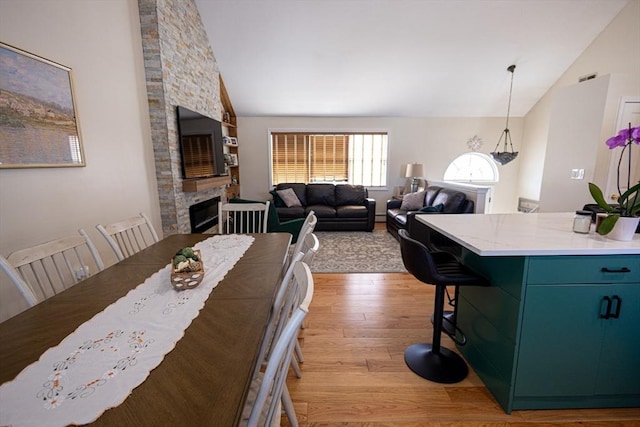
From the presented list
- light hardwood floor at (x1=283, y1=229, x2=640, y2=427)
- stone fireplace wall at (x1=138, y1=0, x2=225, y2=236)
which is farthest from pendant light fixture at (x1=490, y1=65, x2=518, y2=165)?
stone fireplace wall at (x1=138, y1=0, x2=225, y2=236)

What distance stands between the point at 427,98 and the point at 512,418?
5340mm

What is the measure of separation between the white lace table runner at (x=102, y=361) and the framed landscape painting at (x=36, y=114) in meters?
1.34

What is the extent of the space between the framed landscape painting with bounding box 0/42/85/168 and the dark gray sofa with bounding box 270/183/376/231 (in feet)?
11.4

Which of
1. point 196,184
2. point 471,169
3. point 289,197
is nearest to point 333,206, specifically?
point 289,197

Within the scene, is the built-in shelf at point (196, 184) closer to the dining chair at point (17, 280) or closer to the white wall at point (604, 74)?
the dining chair at point (17, 280)

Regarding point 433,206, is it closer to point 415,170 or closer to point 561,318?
point 415,170

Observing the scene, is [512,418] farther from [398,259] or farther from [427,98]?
[427,98]

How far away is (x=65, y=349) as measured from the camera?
0.90 metres

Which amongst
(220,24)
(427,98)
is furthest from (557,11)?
(220,24)

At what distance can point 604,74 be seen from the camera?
164 inches

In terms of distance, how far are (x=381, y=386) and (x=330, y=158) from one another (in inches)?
204

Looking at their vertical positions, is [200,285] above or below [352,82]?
below

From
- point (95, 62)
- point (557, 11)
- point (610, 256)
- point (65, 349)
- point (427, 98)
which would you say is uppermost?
point (557, 11)

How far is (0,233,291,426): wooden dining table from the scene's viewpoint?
68 cm
